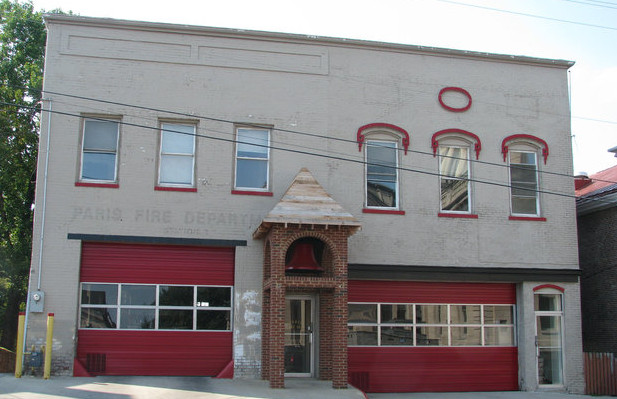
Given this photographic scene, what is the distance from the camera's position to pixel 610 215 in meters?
18.3

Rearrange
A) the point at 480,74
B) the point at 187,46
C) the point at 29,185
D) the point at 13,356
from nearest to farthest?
1. the point at 187,46
2. the point at 480,74
3. the point at 13,356
4. the point at 29,185

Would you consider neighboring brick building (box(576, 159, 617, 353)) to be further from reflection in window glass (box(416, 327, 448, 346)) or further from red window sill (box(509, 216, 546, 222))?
reflection in window glass (box(416, 327, 448, 346))

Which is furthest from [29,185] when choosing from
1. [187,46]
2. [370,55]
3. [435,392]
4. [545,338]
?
[545,338]

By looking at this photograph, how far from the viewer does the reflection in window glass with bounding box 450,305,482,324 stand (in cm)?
1703

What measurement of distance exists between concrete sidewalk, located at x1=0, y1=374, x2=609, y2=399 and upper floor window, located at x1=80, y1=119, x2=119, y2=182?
4.84m

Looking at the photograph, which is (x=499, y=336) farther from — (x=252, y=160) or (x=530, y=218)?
(x=252, y=160)

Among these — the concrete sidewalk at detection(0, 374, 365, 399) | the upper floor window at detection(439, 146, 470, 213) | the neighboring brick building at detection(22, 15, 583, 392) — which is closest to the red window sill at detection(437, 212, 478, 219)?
the neighboring brick building at detection(22, 15, 583, 392)

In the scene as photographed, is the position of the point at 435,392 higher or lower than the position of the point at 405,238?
lower

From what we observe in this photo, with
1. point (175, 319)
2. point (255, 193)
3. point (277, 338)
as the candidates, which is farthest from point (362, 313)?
point (175, 319)

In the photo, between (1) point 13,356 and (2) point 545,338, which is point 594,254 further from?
(1) point 13,356

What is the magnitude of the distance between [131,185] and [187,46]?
12.8ft

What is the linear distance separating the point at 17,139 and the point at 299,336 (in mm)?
13042

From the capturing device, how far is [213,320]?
15.5 metres

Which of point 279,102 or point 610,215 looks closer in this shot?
point 279,102
